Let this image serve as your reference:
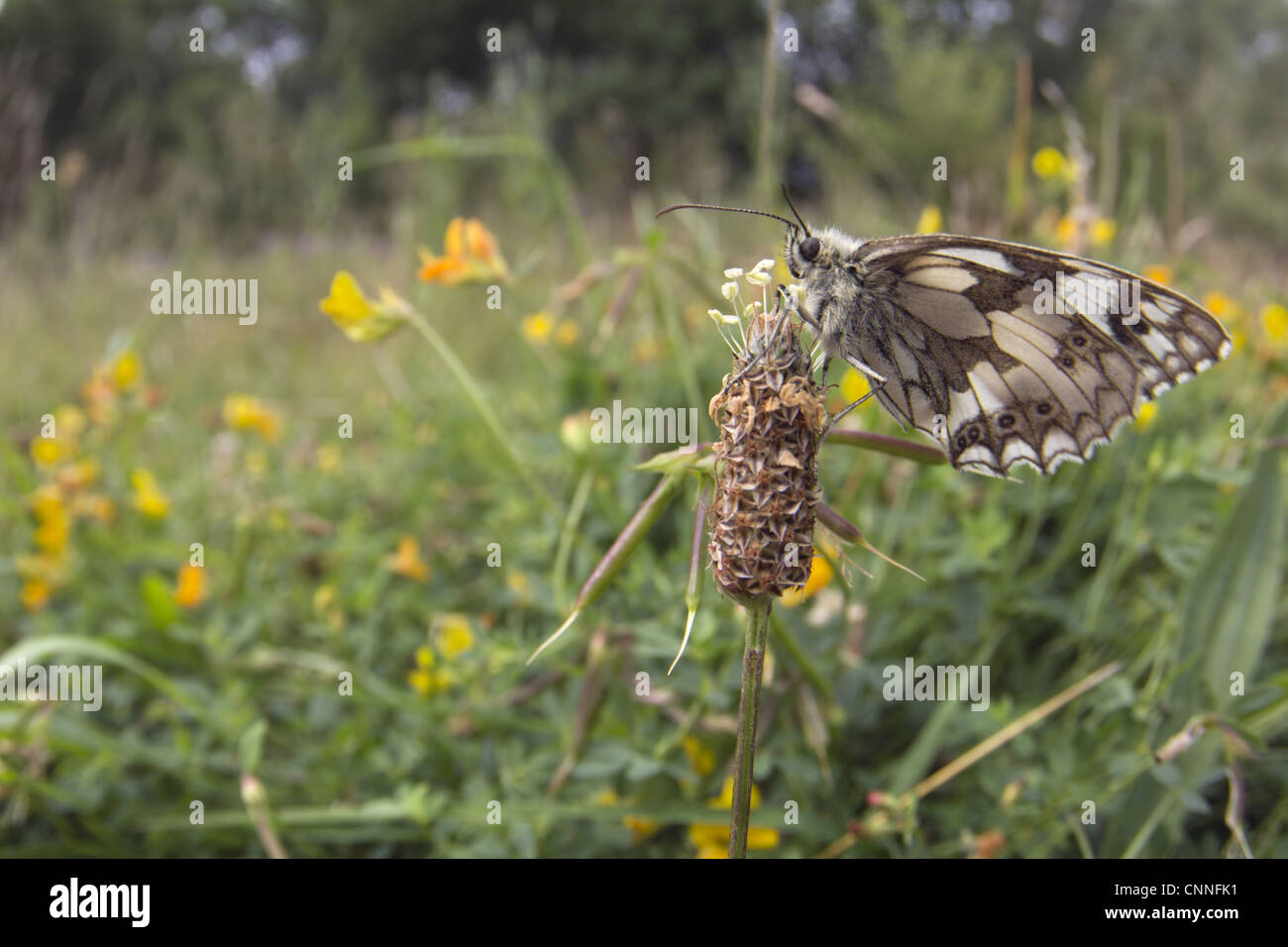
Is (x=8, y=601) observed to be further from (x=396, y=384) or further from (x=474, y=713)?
(x=474, y=713)

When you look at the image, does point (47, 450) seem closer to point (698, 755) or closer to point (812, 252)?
point (698, 755)

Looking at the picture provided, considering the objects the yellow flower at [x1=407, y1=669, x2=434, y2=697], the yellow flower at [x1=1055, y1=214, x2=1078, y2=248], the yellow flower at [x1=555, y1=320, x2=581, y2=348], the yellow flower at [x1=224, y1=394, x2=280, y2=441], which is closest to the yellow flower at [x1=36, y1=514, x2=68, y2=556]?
the yellow flower at [x1=224, y1=394, x2=280, y2=441]

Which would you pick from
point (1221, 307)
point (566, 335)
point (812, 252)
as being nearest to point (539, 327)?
point (566, 335)

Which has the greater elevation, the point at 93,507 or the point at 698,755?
the point at 93,507

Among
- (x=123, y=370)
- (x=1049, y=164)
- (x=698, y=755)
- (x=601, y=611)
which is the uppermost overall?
(x=1049, y=164)

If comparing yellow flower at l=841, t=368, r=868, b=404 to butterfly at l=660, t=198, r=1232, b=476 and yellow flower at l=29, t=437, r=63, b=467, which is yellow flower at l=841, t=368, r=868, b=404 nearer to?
butterfly at l=660, t=198, r=1232, b=476

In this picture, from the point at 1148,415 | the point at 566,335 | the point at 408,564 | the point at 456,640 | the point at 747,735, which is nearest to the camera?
the point at 747,735
